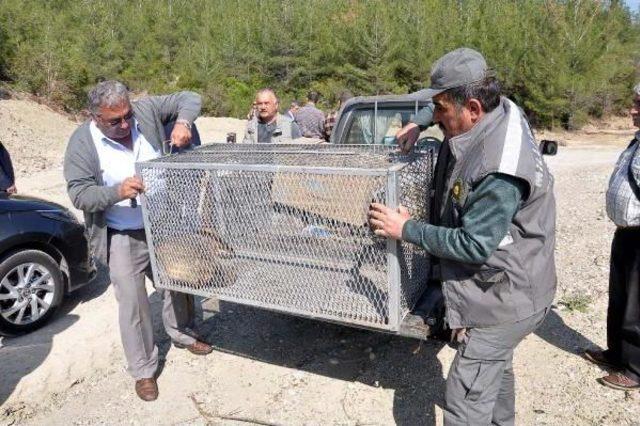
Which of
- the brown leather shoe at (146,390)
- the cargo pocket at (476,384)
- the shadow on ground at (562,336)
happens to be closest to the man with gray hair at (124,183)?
the brown leather shoe at (146,390)

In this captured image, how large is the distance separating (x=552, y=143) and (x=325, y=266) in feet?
6.15

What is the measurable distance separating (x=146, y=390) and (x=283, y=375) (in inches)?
34.3

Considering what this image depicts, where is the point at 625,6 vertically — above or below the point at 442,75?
above

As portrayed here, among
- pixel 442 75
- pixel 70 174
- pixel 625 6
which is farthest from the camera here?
pixel 625 6

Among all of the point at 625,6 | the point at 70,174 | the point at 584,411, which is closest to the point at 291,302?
the point at 70,174

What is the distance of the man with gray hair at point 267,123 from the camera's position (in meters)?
5.50

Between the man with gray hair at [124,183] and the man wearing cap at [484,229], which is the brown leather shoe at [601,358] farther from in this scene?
the man with gray hair at [124,183]

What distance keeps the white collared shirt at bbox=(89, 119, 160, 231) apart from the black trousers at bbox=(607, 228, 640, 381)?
2996 millimetres

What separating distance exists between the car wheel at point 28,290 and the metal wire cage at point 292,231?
6.29 feet

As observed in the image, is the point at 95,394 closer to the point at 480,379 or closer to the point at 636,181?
the point at 480,379

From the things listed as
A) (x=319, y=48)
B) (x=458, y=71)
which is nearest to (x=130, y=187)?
(x=458, y=71)

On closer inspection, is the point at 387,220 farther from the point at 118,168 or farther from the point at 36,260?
the point at 36,260

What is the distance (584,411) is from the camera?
309 cm

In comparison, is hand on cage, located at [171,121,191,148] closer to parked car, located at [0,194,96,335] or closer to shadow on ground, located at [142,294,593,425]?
shadow on ground, located at [142,294,593,425]
